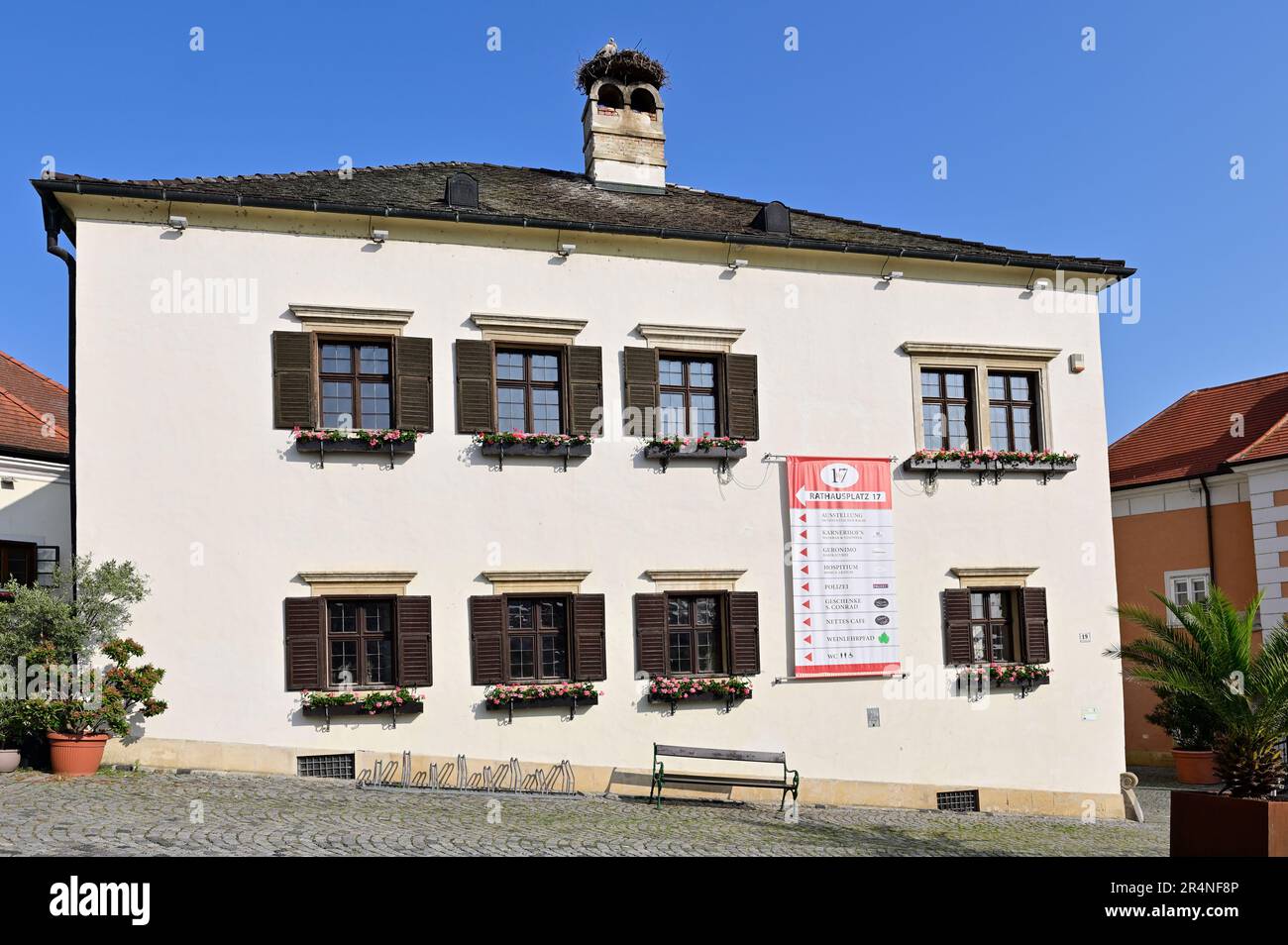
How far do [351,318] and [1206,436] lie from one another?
1813cm

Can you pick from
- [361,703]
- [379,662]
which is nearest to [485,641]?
[379,662]

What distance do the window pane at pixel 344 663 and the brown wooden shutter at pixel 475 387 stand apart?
313 cm

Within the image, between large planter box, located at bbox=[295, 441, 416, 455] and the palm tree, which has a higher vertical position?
large planter box, located at bbox=[295, 441, 416, 455]

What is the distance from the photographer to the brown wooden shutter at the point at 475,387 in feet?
51.8

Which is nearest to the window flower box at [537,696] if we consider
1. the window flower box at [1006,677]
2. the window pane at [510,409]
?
the window pane at [510,409]

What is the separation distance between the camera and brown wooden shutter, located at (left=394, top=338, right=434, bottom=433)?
15.5 metres

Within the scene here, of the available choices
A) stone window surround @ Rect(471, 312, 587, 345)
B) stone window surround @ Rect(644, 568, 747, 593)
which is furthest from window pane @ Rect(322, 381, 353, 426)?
stone window surround @ Rect(644, 568, 747, 593)

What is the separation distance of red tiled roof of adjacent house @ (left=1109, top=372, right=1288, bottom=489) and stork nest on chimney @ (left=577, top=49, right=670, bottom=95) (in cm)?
1271

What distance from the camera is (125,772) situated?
13930mm

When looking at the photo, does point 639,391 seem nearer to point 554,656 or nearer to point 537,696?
point 554,656

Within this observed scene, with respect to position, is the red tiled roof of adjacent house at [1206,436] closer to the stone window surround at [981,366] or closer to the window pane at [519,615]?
the stone window surround at [981,366]

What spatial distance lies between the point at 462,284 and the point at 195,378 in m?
3.66

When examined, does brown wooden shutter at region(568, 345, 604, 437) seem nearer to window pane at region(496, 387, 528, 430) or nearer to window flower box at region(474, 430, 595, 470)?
window flower box at region(474, 430, 595, 470)

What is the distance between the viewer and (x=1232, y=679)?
1136cm
